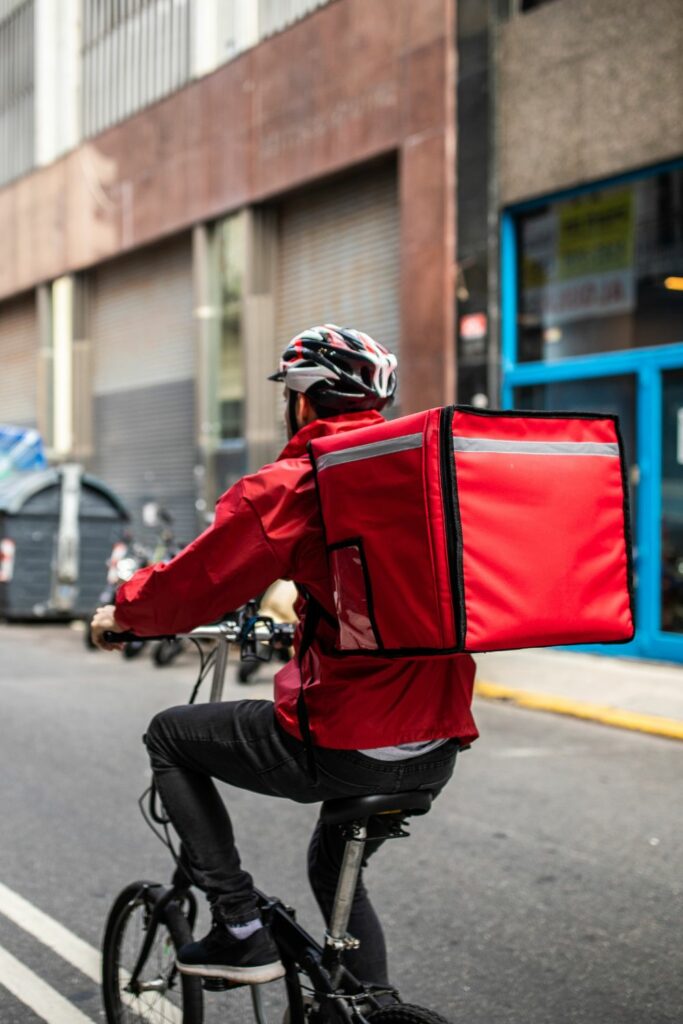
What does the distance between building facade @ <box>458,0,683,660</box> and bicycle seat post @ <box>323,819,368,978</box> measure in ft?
28.9

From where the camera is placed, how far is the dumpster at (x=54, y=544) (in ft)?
51.3

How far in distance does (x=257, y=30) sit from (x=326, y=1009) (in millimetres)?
16277

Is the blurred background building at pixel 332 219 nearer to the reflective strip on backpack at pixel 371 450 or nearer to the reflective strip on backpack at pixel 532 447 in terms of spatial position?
the reflective strip on backpack at pixel 532 447

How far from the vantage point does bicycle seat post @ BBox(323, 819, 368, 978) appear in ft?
9.34

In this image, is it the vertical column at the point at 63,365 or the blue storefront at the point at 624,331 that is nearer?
the blue storefront at the point at 624,331

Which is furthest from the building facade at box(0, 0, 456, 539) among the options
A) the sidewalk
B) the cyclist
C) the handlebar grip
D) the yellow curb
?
the handlebar grip

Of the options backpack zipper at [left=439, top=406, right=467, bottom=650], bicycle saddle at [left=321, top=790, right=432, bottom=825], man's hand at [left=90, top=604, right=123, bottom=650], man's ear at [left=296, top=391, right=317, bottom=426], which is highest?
man's ear at [left=296, top=391, right=317, bottom=426]

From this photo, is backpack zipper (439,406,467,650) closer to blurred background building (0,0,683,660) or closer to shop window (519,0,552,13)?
blurred background building (0,0,683,660)

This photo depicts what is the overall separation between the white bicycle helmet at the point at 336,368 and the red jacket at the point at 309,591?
15 centimetres

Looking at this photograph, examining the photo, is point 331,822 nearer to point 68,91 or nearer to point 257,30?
point 257,30

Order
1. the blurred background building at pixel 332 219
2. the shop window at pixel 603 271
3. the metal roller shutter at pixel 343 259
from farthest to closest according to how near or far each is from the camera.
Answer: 1. the metal roller shutter at pixel 343 259
2. the blurred background building at pixel 332 219
3. the shop window at pixel 603 271

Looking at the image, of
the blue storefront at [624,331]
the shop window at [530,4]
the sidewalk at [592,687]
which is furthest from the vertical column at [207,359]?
the sidewalk at [592,687]

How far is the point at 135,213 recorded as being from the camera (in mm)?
19766

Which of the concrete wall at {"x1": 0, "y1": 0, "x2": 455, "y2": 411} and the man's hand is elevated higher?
the concrete wall at {"x1": 0, "y1": 0, "x2": 455, "y2": 411}
